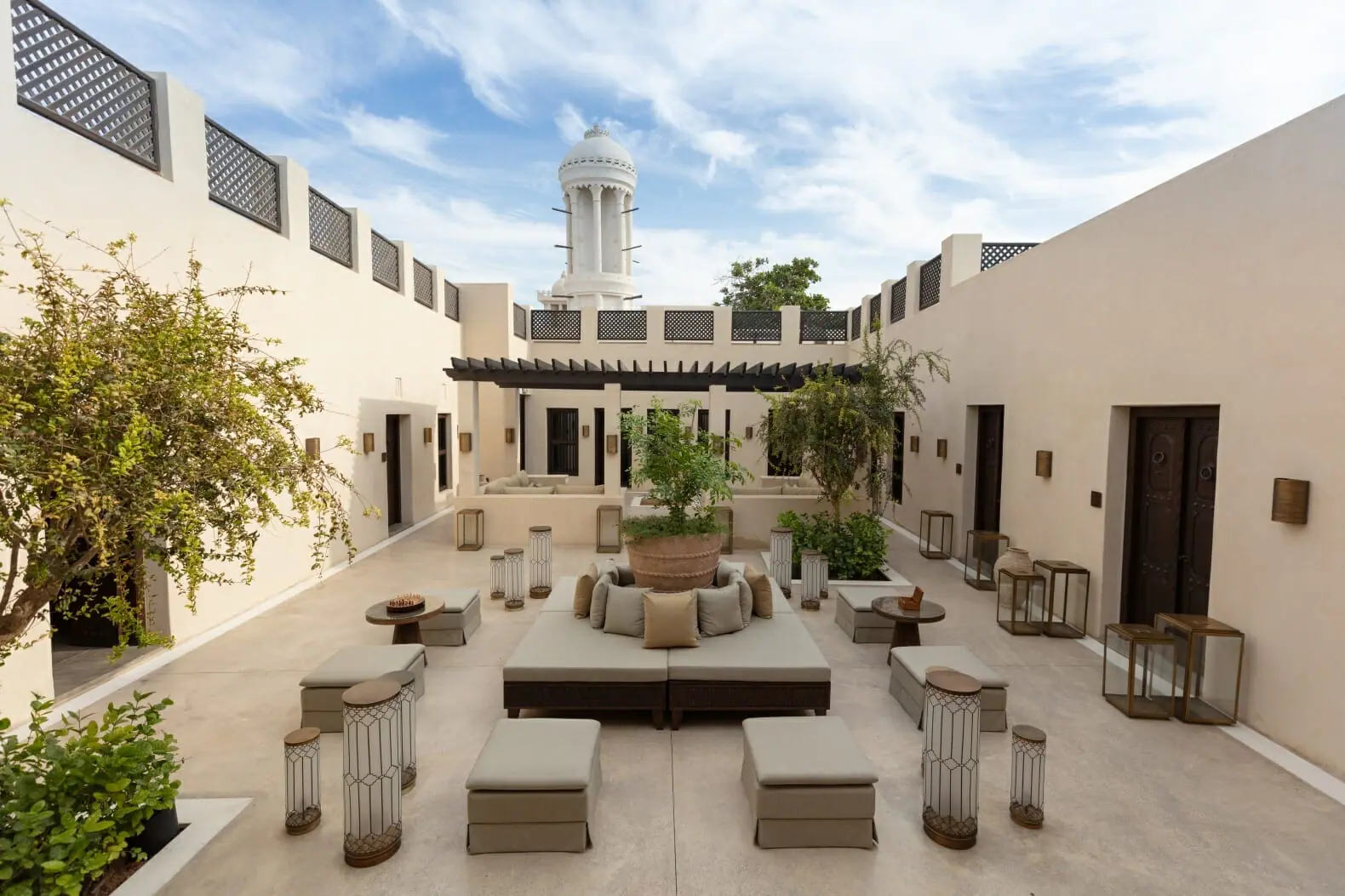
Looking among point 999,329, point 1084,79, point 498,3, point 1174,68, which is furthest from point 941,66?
point 498,3

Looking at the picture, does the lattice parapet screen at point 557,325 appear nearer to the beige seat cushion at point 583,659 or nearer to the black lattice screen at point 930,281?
the black lattice screen at point 930,281

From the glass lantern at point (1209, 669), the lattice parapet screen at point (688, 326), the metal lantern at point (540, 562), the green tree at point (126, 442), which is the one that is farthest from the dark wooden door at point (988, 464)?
the green tree at point (126, 442)

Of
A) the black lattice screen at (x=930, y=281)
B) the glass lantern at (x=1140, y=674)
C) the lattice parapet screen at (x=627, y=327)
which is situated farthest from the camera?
the lattice parapet screen at (x=627, y=327)

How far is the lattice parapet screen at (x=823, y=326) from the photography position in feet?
58.9

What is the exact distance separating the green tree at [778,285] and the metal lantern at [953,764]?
22.7 meters

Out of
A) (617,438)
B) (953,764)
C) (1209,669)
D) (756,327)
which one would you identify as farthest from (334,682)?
(756,327)

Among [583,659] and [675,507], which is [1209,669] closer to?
[675,507]

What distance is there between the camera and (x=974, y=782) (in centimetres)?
374

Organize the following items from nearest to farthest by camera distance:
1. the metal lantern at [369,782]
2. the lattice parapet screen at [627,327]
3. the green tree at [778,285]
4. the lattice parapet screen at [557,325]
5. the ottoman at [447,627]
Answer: the metal lantern at [369,782] < the ottoman at [447,627] < the lattice parapet screen at [627,327] < the lattice parapet screen at [557,325] < the green tree at [778,285]

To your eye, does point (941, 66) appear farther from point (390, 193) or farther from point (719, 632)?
point (390, 193)

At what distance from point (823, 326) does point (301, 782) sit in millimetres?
16516

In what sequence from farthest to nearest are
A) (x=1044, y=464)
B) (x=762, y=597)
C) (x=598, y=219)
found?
(x=598, y=219) < (x=1044, y=464) < (x=762, y=597)

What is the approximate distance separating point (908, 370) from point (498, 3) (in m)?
7.84

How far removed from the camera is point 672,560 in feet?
21.3
